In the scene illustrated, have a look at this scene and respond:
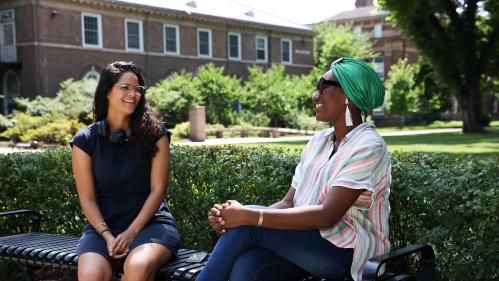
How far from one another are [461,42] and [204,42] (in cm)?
1727

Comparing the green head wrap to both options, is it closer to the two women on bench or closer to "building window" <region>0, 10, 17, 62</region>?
the two women on bench

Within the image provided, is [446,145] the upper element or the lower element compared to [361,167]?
lower

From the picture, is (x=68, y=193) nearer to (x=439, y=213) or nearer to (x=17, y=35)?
(x=439, y=213)

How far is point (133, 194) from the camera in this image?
13.5 feet

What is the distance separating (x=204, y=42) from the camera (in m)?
39.5

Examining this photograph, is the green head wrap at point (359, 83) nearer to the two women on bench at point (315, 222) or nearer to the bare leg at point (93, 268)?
the two women on bench at point (315, 222)

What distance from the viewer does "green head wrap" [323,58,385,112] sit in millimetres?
Result: 3197

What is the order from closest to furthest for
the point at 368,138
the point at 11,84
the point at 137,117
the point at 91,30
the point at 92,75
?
the point at 368,138, the point at 137,117, the point at 11,84, the point at 91,30, the point at 92,75

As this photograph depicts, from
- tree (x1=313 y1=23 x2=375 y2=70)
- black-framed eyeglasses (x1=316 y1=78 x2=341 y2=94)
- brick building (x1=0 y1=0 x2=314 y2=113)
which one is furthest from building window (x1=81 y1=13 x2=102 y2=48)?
black-framed eyeglasses (x1=316 y1=78 x2=341 y2=94)

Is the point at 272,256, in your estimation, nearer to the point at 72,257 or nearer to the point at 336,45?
the point at 72,257

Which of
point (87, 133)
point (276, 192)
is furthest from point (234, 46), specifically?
point (87, 133)

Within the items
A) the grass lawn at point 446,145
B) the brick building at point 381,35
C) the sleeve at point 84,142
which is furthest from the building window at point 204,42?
the sleeve at point 84,142

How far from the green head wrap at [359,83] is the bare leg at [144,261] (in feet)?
4.83

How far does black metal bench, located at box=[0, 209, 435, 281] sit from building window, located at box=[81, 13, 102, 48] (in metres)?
28.9
